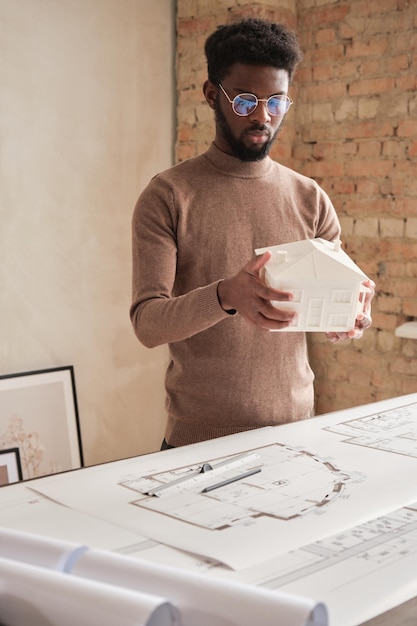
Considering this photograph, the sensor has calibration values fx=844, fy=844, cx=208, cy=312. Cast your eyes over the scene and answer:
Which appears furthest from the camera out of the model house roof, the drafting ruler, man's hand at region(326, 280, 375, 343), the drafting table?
man's hand at region(326, 280, 375, 343)

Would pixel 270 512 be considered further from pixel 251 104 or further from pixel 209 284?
pixel 251 104

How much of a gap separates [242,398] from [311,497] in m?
0.57

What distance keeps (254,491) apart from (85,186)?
2.23 meters

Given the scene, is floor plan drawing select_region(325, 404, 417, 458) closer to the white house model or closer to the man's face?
the white house model

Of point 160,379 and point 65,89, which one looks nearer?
point 65,89

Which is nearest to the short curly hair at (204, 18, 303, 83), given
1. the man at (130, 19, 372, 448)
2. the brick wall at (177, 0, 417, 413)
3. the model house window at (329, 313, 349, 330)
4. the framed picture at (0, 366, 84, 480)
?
the man at (130, 19, 372, 448)

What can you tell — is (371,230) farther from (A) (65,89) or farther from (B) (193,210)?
(B) (193,210)

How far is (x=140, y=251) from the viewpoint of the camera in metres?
1.96

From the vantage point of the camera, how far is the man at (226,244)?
6.47 feet

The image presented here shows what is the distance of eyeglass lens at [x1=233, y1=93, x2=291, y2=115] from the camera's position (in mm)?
1966

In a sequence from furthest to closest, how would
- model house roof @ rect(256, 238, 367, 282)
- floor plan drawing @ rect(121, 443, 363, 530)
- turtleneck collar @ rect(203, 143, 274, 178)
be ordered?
turtleneck collar @ rect(203, 143, 274, 178), model house roof @ rect(256, 238, 367, 282), floor plan drawing @ rect(121, 443, 363, 530)

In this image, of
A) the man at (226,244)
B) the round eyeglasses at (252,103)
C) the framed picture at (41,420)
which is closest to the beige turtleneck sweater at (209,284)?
the man at (226,244)

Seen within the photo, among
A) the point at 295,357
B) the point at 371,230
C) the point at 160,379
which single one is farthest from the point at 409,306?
the point at 295,357

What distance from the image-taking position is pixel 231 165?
82.7 inches
